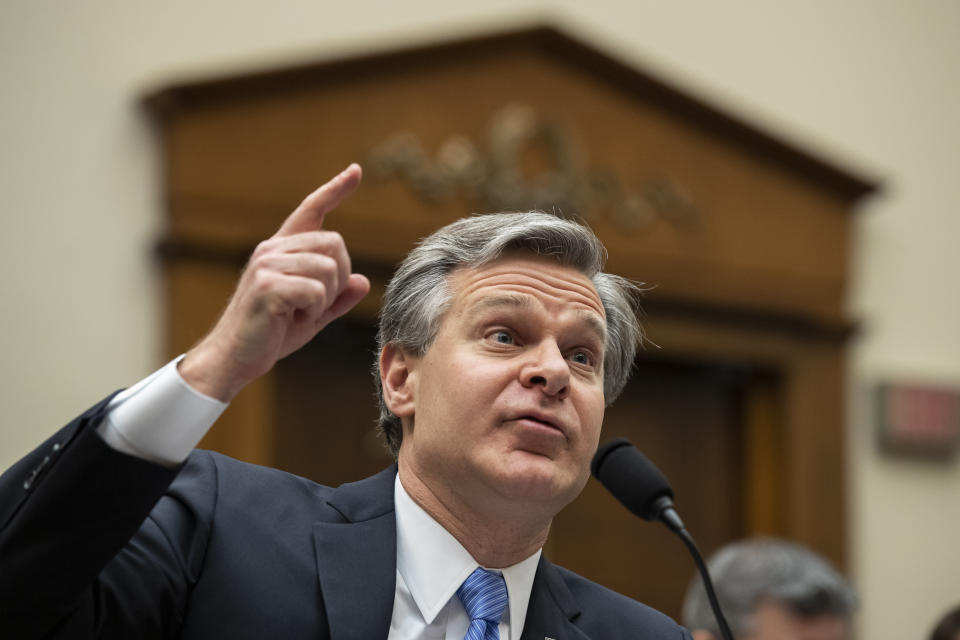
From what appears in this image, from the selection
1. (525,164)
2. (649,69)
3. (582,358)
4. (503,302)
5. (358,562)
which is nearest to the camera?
(358,562)

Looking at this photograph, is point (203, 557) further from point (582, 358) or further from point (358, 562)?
point (582, 358)

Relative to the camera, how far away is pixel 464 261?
201cm

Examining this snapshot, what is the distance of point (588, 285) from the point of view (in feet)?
6.72

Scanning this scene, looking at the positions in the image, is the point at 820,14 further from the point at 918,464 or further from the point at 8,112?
the point at 8,112

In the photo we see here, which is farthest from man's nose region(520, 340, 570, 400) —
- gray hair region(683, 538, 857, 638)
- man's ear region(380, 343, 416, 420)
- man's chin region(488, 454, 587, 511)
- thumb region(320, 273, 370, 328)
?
gray hair region(683, 538, 857, 638)

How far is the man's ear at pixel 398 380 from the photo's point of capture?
79.4 inches

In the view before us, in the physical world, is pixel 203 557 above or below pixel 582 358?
below

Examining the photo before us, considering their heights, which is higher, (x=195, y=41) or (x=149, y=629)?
(x=195, y=41)

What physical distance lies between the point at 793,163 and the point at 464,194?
1613mm

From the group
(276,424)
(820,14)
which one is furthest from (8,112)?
(820,14)

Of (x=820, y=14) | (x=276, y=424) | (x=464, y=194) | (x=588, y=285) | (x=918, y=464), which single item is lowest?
(x=918, y=464)

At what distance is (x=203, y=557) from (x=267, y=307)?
411 mm

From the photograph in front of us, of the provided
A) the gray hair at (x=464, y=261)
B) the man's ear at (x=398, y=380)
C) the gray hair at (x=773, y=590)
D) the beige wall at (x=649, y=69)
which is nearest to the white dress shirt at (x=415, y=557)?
the man's ear at (x=398, y=380)

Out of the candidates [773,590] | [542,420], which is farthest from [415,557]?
[773,590]
